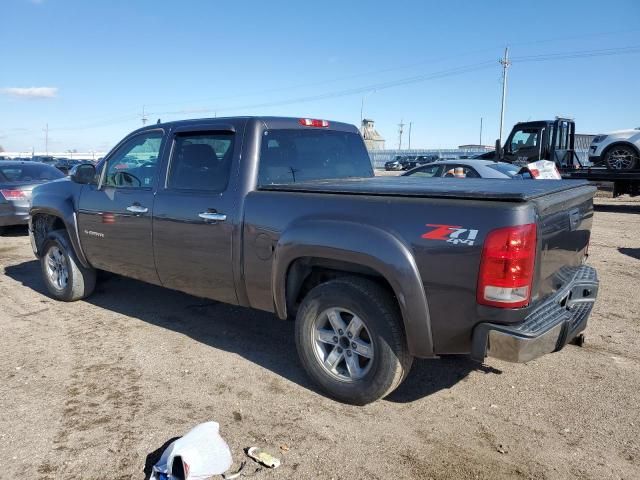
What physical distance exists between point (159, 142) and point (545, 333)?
3556 mm

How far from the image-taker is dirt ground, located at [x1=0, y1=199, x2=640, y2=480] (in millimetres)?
2906

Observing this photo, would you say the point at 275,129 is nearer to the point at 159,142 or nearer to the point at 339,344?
the point at 159,142

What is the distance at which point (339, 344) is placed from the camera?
3564 mm

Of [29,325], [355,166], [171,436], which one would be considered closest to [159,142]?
[355,166]

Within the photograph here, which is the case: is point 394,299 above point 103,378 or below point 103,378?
above

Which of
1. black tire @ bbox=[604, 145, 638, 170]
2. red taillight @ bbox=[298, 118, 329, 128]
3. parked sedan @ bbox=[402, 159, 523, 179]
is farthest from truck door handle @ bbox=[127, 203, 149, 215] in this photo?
black tire @ bbox=[604, 145, 638, 170]

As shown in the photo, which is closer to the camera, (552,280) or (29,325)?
(552,280)

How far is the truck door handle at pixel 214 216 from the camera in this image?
398 cm

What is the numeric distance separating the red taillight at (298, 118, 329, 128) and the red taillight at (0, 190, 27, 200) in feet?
25.6

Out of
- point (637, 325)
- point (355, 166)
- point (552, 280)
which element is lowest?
point (637, 325)

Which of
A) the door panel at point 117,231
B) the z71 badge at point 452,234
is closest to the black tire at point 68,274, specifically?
the door panel at point 117,231

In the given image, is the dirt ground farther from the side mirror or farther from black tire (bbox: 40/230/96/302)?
the side mirror

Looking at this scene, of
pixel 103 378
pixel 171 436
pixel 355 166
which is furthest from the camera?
pixel 355 166

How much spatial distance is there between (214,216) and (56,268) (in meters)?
3.04
